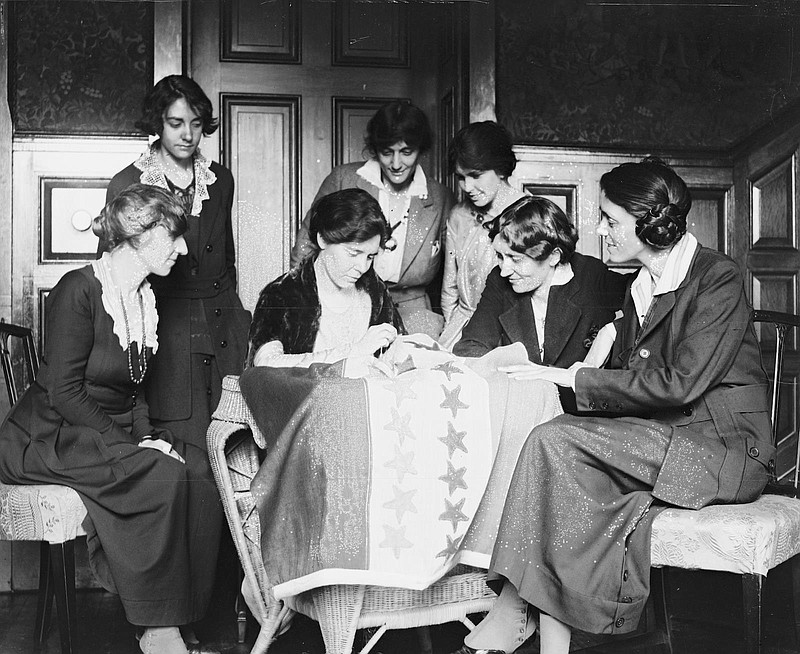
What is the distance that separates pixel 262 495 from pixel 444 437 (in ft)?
1.71

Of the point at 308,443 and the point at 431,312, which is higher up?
the point at 431,312

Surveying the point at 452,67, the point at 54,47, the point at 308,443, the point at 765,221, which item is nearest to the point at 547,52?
the point at 452,67

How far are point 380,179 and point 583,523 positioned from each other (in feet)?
6.03

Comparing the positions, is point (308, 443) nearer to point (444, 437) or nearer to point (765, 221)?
point (444, 437)

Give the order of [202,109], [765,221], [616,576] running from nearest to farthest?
[616,576], [202,109], [765,221]

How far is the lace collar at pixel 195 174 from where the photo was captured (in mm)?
3533

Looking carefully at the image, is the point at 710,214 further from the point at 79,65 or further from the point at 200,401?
the point at 79,65

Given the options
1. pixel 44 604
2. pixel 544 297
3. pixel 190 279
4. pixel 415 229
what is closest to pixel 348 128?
pixel 415 229

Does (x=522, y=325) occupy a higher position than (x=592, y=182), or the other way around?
(x=592, y=182)

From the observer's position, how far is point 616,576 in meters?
2.44

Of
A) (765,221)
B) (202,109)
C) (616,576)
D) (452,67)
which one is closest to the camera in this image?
(616,576)

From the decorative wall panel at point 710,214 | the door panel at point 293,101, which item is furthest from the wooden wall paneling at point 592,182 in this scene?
the door panel at point 293,101

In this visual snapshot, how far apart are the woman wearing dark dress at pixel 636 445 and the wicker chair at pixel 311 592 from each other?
109 millimetres

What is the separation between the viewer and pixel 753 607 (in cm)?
253
